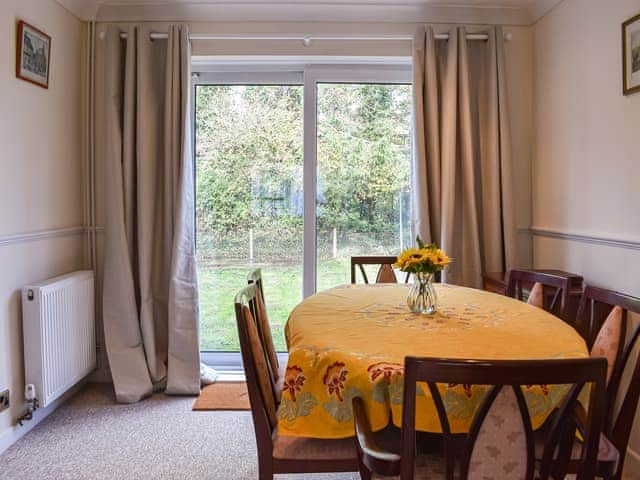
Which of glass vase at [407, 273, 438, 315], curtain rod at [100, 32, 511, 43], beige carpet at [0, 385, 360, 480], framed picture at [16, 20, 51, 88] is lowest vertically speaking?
beige carpet at [0, 385, 360, 480]

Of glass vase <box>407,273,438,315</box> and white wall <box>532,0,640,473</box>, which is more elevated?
white wall <box>532,0,640,473</box>

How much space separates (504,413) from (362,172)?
2477 millimetres

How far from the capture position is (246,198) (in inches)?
133

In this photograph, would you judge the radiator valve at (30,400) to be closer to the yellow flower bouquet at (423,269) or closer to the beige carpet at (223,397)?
the beige carpet at (223,397)

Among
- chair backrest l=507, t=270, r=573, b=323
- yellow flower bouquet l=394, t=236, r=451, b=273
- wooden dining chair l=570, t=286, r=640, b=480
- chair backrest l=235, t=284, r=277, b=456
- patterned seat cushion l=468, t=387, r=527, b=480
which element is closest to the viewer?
patterned seat cushion l=468, t=387, r=527, b=480

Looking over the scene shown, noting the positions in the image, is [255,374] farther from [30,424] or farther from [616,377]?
[30,424]

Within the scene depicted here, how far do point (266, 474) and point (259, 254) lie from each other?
204 cm

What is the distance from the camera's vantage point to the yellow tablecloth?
Answer: 48.6 inches

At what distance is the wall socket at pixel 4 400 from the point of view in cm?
232

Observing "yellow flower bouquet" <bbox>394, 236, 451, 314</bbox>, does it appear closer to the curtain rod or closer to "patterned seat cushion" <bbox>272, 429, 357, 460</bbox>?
"patterned seat cushion" <bbox>272, 429, 357, 460</bbox>

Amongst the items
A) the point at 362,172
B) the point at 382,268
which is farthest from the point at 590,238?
the point at 362,172

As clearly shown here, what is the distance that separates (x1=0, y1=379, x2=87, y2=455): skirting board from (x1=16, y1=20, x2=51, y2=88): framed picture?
184cm

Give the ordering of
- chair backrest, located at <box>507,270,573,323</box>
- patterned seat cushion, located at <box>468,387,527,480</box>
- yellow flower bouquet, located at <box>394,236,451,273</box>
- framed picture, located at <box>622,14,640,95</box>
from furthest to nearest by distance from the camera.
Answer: framed picture, located at <box>622,14,640,95</box>, chair backrest, located at <box>507,270,573,323</box>, yellow flower bouquet, located at <box>394,236,451,273</box>, patterned seat cushion, located at <box>468,387,527,480</box>

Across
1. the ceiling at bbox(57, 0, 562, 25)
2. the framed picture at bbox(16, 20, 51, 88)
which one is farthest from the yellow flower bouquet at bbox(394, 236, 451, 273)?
the framed picture at bbox(16, 20, 51, 88)
